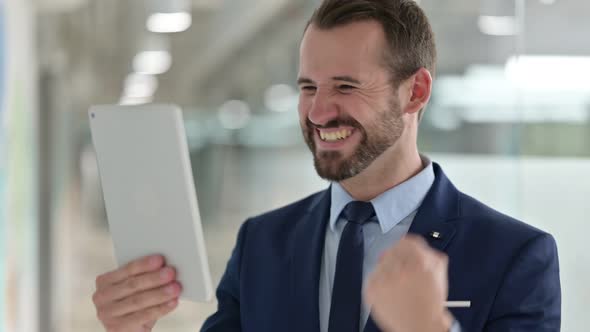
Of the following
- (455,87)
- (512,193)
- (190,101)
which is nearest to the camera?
(512,193)

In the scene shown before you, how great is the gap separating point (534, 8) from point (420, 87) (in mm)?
941

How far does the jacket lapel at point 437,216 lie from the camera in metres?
1.63

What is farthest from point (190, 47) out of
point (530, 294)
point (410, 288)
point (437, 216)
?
point (410, 288)

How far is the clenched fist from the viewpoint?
1290 mm

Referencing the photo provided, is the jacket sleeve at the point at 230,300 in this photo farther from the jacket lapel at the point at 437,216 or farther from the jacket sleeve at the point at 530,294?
the jacket sleeve at the point at 530,294

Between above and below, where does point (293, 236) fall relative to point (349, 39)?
below

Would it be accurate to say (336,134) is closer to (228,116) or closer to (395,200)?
(395,200)

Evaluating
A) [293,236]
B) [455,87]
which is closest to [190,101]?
[455,87]

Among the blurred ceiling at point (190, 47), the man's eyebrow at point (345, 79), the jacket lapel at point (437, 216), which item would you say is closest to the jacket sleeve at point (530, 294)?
the jacket lapel at point (437, 216)

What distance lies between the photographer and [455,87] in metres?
3.26

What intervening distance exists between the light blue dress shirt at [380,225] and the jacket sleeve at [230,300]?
0.64 ft

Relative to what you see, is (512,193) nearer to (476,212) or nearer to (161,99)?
(476,212)

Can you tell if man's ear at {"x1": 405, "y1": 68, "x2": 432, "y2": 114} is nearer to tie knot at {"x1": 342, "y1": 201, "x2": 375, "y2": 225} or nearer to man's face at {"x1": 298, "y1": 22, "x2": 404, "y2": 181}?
man's face at {"x1": 298, "y1": 22, "x2": 404, "y2": 181}

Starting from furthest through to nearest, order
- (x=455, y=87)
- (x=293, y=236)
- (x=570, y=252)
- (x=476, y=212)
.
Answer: (x=455, y=87) < (x=570, y=252) < (x=293, y=236) < (x=476, y=212)
